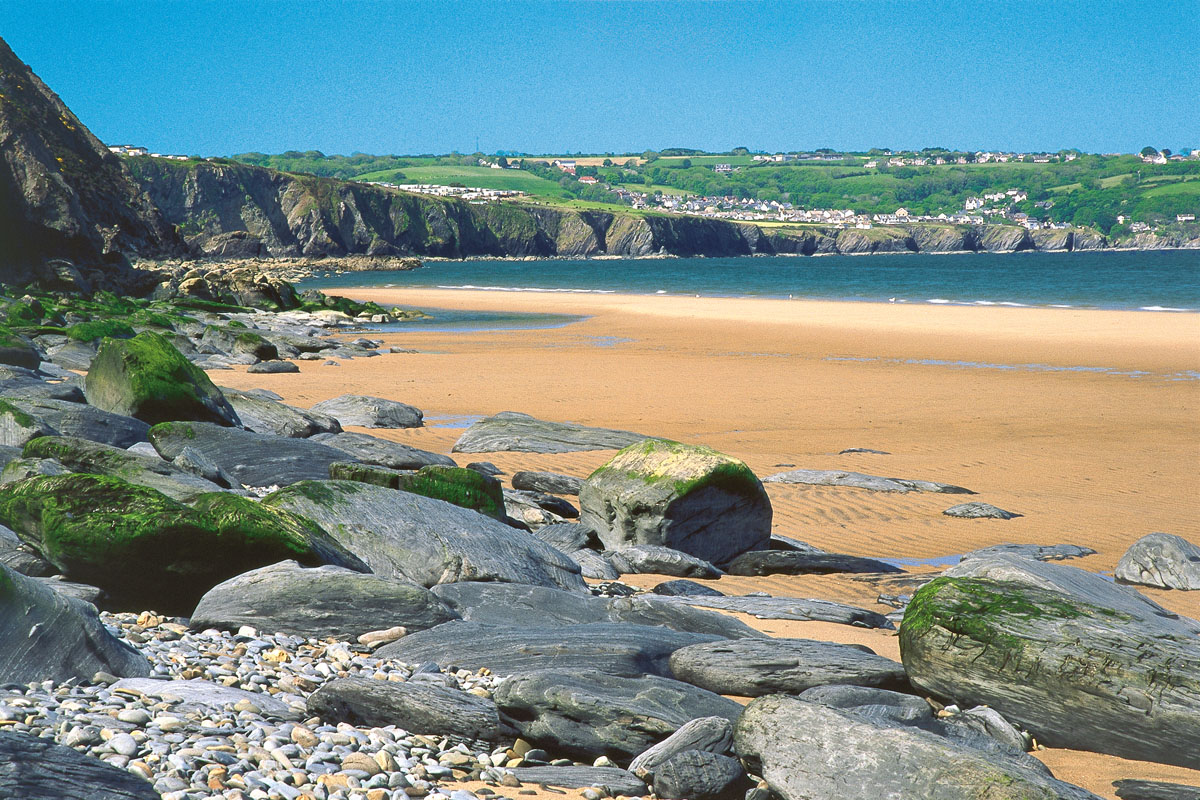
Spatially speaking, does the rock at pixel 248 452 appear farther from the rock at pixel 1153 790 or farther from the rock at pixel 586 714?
the rock at pixel 1153 790

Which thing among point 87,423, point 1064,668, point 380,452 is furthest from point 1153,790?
point 87,423

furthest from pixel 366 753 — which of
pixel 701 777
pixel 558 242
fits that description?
pixel 558 242

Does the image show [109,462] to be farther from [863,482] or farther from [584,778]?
[863,482]

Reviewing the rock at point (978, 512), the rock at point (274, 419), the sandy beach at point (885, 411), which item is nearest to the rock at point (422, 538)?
the sandy beach at point (885, 411)

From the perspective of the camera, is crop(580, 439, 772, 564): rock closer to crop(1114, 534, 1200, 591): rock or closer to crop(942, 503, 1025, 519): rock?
crop(942, 503, 1025, 519): rock

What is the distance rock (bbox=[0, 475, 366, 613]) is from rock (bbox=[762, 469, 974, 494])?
714cm

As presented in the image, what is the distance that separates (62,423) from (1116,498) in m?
11.4

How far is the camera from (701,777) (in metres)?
4.00

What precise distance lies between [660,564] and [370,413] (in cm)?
792

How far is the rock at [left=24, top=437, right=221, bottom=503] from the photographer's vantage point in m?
7.34

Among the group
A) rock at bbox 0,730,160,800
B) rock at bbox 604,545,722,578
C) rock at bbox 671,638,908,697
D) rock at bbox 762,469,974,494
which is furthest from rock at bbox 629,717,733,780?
rock at bbox 762,469,974,494

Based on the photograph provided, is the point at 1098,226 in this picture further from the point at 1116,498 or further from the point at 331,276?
the point at 1116,498

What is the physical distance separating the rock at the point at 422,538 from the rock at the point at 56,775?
3.37 meters

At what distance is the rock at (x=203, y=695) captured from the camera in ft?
13.4
